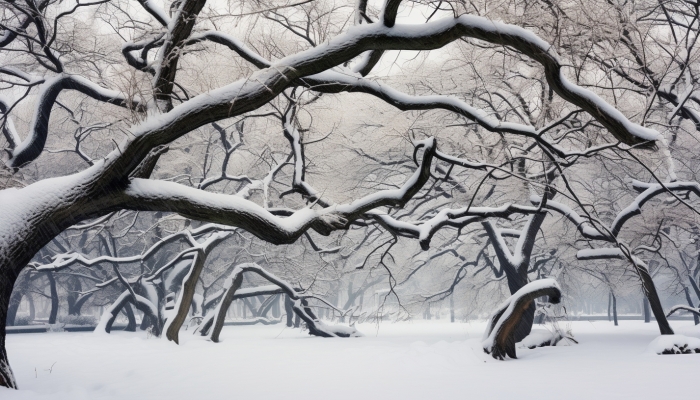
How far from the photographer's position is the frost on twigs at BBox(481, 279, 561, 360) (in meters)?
10.9

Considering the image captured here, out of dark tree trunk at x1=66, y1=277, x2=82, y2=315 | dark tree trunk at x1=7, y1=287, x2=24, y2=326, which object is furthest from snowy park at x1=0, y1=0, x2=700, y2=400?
dark tree trunk at x1=66, y1=277, x2=82, y2=315

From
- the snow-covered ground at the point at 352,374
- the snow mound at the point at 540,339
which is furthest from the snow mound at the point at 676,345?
the snow mound at the point at 540,339

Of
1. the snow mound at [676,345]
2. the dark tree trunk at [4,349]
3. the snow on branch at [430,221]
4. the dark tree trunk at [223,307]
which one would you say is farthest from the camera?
the dark tree trunk at [223,307]

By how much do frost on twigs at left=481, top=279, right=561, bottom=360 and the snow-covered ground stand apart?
1.04 feet

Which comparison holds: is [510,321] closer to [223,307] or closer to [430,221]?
[430,221]

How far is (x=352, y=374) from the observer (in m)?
9.38

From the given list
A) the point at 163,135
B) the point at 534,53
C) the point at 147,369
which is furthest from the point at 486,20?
the point at 147,369

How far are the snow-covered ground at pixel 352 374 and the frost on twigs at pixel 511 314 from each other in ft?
1.04

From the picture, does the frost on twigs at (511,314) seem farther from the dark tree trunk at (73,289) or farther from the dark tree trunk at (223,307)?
the dark tree trunk at (73,289)

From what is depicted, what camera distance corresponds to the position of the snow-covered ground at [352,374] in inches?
289

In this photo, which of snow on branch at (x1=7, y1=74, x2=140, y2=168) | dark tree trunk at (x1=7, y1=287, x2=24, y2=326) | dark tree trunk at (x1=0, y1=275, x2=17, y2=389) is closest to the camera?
dark tree trunk at (x1=0, y1=275, x2=17, y2=389)

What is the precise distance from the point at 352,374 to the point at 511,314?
341cm

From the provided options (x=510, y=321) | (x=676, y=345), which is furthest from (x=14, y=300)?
(x=676, y=345)

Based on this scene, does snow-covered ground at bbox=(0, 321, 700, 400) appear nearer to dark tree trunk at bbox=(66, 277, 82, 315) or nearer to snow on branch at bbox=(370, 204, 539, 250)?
snow on branch at bbox=(370, 204, 539, 250)
